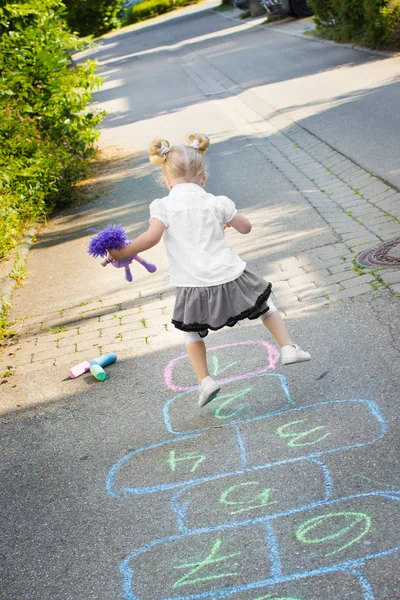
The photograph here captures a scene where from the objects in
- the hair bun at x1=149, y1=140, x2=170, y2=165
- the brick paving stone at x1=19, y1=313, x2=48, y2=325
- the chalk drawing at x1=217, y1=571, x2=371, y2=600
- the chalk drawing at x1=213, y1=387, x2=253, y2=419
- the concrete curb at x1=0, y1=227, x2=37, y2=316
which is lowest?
the brick paving stone at x1=19, y1=313, x2=48, y2=325

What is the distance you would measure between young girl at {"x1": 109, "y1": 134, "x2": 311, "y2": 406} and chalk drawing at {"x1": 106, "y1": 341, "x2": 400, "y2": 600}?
0.97ft

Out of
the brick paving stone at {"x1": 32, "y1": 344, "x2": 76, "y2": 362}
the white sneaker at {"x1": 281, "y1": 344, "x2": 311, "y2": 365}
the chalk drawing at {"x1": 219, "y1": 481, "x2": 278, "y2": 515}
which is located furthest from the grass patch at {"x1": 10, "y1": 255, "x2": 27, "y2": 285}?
the chalk drawing at {"x1": 219, "y1": 481, "x2": 278, "y2": 515}

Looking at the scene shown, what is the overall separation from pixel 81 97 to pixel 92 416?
7906 millimetres

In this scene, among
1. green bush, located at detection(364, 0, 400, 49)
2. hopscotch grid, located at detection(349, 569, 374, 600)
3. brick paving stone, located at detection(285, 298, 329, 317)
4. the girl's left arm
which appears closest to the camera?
hopscotch grid, located at detection(349, 569, 374, 600)

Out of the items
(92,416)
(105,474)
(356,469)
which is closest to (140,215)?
(92,416)

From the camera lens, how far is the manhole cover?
5895 mm

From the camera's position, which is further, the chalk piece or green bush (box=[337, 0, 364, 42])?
green bush (box=[337, 0, 364, 42])

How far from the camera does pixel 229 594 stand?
2.87 meters

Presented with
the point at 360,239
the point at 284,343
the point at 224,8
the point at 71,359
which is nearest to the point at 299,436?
the point at 284,343

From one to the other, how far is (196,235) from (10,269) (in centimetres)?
445

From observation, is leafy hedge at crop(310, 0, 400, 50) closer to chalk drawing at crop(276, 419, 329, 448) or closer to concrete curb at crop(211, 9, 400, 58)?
concrete curb at crop(211, 9, 400, 58)

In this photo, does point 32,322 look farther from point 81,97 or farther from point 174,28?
point 174,28

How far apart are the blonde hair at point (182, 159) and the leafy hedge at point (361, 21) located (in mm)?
12502

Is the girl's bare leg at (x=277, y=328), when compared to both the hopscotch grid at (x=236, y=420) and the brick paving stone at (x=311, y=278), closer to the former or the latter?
the hopscotch grid at (x=236, y=420)
